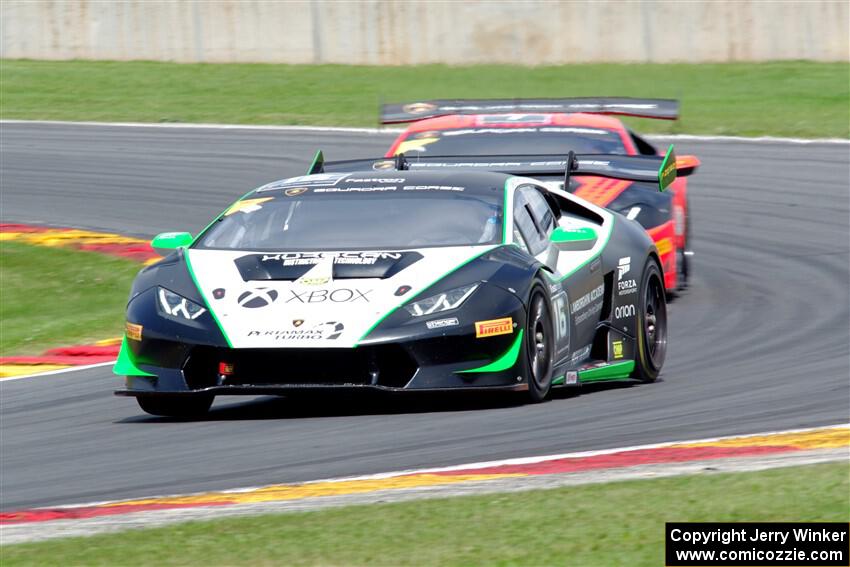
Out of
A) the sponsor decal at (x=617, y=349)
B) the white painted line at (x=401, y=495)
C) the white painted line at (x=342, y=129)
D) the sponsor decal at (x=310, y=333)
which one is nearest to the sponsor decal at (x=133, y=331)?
the sponsor decal at (x=310, y=333)

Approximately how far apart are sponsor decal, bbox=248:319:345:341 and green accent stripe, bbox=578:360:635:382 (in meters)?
1.51

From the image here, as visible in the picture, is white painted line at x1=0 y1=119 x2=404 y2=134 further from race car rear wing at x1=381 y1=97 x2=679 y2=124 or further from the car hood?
the car hood

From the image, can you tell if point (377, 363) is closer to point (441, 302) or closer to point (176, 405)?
point (441, 302)

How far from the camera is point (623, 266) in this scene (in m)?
9.17

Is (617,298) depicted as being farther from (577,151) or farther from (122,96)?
(122,96)

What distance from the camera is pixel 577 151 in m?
12.7

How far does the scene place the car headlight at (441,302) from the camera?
761 centimetres

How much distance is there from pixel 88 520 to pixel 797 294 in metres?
7.90

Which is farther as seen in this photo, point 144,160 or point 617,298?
point 144,160

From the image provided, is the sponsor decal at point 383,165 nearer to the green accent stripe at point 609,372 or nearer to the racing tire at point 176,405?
the green accent stripe at point 609,372

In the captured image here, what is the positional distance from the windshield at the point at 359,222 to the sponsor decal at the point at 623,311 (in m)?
0.96

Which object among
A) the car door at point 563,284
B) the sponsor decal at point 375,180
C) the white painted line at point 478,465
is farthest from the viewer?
the sponsor decal at point 375,180

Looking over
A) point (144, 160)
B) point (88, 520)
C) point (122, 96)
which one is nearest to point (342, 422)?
point (88, 520)

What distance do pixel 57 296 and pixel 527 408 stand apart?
23.1 feet
